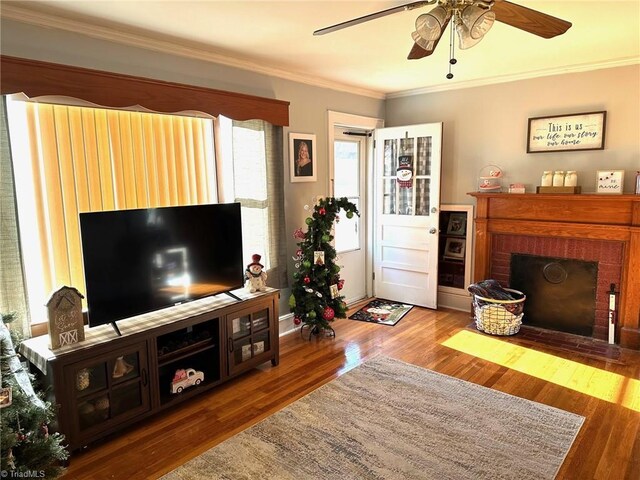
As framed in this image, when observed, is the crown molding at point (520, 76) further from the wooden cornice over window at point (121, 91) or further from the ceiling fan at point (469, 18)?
the ceiling fan at point (469, 18)

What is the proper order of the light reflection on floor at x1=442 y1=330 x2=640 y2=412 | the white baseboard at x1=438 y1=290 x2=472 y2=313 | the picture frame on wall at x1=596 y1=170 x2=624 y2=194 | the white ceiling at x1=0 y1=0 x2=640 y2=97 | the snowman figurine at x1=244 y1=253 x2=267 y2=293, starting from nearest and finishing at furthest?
the white ceiling at x1=0 y1=0 x2=640 y2=97
the light reflection on floor at x1=442 y1=330 x2=640 y2=412
the snowman figurine at x1=244 y1=253 x2=267 y2=293
the picture frame on wall at x1=596 y1=170 x2=624 y2=194
the white baseboard at x1=438 y1=290 x2=472 y2=313

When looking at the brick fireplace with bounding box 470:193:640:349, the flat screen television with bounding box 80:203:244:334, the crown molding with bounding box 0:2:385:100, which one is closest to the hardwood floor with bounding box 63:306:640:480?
the brick fireplace with bounding box 470:193:640:349

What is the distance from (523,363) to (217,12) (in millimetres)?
3363

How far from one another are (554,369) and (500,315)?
0.73 metres

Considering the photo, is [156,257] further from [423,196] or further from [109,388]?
[423,196]

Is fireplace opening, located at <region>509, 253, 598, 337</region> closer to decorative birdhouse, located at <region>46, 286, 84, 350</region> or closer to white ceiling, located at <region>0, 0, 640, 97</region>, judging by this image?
white ceiling, located at <region>0, 0, 640, 97</region>

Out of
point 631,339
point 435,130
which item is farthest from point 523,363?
point 435,130

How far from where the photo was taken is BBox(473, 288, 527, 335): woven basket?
396 cm

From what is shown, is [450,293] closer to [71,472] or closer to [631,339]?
[631,339]

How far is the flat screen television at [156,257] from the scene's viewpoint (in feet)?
8.04

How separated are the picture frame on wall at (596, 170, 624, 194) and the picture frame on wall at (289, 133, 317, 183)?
2.55m

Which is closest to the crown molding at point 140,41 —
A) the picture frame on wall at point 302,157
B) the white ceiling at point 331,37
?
the white ceiling at point 331,37

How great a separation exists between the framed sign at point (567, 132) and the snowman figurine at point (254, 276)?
285 cm

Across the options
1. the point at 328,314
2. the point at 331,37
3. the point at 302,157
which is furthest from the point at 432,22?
the point at 328,314
